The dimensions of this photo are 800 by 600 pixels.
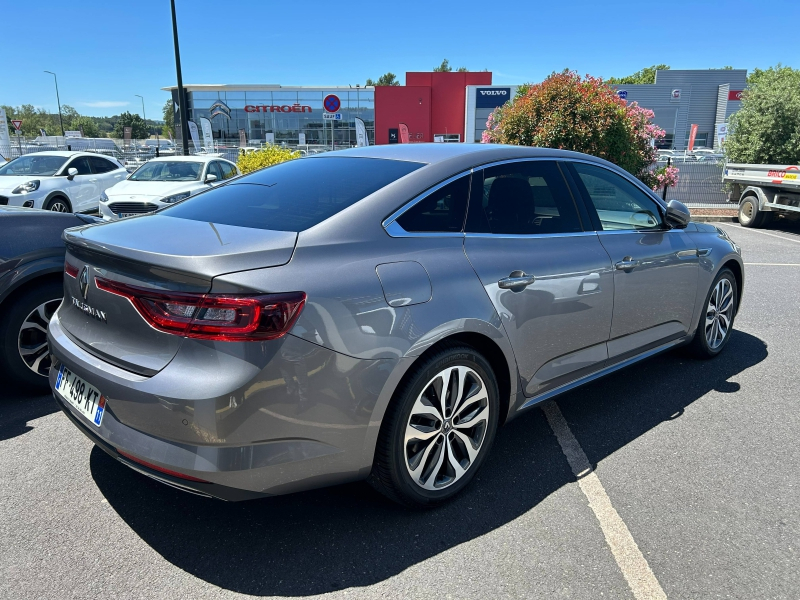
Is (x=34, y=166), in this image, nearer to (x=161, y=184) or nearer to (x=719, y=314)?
(x=161, y=184)

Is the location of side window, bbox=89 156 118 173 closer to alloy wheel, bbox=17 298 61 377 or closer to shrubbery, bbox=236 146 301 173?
shrubbery, bbox=236 146 301 173

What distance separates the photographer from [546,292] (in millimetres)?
3121

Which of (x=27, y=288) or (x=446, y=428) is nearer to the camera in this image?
(x=446, y=428)

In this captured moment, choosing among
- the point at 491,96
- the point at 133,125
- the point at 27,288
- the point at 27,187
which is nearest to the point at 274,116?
the point at 491,96

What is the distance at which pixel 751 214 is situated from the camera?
14.1 metres

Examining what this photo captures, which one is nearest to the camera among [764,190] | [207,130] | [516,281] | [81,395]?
[81,395]

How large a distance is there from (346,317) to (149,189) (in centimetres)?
975

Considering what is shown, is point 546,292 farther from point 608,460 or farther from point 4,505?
point 4,505

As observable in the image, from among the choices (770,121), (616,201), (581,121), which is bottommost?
(616,201)

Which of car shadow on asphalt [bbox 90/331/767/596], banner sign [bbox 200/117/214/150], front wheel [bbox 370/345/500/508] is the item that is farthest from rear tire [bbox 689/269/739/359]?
banner sign [bbox 200/117/214/150]

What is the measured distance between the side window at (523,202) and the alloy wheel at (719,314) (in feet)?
6.42

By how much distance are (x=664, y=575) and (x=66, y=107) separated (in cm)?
12742

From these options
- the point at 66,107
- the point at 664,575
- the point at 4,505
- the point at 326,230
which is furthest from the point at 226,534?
the point at 66,107

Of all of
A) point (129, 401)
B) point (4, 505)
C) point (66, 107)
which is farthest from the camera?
point (66, 107)
